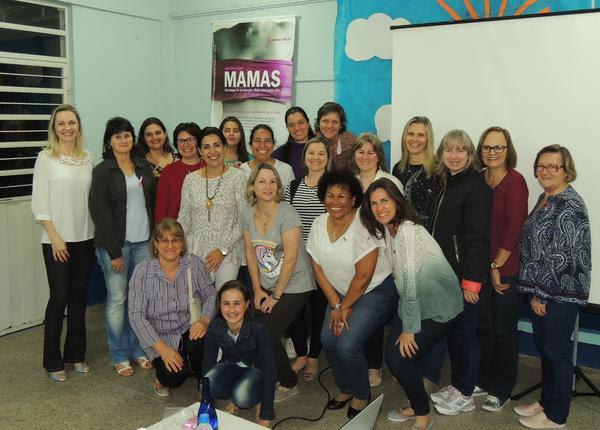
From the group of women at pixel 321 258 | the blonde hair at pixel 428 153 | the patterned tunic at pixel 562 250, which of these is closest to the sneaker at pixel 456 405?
the group of women at pixel 321 258

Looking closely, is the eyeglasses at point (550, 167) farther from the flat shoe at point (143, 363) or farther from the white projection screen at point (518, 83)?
the flat shoe at point (143, 363)

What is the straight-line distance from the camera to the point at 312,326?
3412 mm

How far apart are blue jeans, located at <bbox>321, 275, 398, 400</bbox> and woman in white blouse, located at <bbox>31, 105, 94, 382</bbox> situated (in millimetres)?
1509

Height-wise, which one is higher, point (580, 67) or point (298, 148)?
point (580, 67)

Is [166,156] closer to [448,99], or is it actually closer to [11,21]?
[11,21]

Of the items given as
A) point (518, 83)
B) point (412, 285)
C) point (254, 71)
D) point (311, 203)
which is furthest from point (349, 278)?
point (254, 71)

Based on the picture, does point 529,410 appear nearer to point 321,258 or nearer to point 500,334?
point 500,334

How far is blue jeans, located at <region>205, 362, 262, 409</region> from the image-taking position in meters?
2.77

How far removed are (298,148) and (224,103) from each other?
1501mm

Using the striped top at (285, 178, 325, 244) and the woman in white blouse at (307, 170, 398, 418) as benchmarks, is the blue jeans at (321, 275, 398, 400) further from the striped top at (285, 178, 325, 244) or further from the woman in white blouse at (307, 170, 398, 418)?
the striped top at (285, 178, 325, 244)

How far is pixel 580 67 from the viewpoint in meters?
3.13

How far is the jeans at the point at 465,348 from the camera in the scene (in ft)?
9.64

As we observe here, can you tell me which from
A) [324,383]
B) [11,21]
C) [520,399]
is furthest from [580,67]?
[11,21]

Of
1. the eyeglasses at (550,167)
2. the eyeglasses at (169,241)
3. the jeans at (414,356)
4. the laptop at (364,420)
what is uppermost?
the eyeglasses at (550,167)
